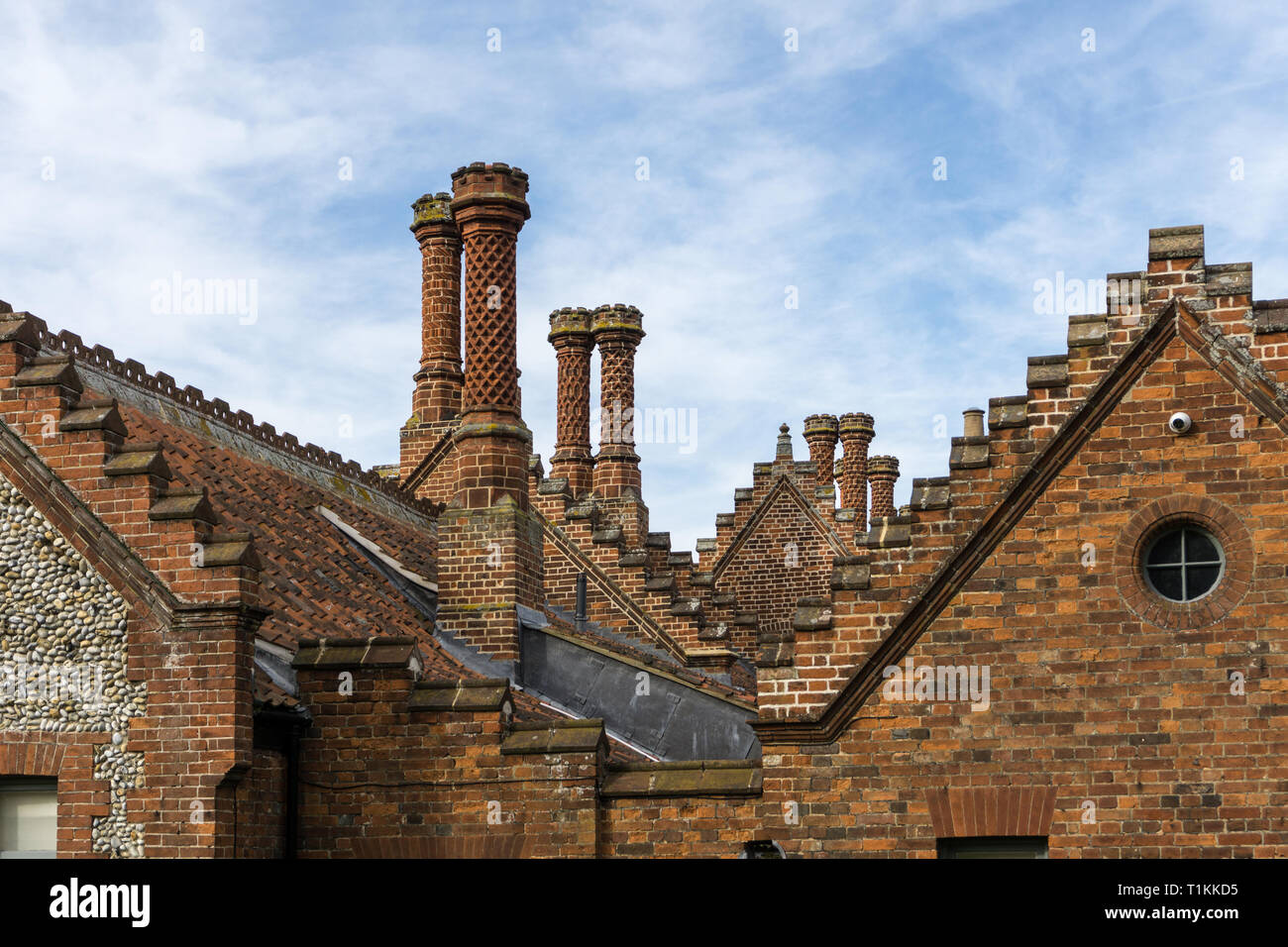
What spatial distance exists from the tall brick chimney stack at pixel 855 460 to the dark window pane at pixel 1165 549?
30186 millimetres

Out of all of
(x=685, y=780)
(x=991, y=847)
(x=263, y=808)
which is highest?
(x=685, y=780)

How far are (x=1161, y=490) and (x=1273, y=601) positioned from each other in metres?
1.26

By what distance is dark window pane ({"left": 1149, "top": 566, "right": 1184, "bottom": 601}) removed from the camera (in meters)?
14.2

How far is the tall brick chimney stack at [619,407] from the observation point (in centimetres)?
3253

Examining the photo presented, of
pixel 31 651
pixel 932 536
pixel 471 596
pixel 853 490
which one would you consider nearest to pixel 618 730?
pixel 471 596

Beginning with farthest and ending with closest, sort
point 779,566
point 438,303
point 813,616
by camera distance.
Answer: point 779,566
point 438,303
point 813,616

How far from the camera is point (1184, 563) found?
1426cm

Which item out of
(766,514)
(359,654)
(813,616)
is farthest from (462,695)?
(766,514)

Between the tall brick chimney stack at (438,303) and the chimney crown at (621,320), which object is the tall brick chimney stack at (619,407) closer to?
the chimney crown at (621,320)

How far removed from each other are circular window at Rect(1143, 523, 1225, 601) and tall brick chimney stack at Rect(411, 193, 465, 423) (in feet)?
51.8

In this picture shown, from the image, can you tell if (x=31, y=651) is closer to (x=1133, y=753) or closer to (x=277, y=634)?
(x=277, y=634)

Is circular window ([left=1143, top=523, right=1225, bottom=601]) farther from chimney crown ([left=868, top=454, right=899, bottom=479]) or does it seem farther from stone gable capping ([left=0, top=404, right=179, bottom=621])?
chimney crown ([left=868, top=454, right=899, bottom=479])

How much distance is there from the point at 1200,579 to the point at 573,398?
67.5 feet

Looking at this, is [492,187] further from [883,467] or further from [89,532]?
[883,467]
